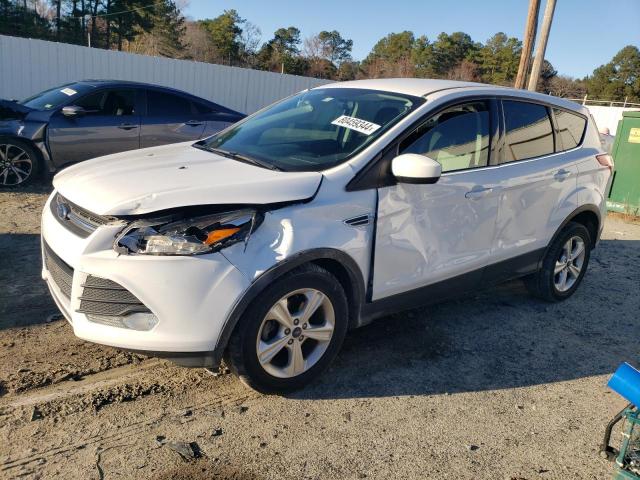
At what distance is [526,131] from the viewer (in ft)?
14.0

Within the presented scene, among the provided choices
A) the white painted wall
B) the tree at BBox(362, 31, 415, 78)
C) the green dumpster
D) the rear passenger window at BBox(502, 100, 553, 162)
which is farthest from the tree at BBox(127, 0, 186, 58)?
the rear passenger window at BBox(502, 100, 553, 162)

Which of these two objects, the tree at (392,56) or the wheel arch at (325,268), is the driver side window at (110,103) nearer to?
the wheel arch at (325,268)

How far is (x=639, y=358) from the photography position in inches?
162

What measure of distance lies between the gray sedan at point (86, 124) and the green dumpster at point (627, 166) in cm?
705

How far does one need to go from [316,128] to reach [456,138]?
954mm

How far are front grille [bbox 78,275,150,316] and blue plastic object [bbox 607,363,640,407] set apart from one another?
1997 mm

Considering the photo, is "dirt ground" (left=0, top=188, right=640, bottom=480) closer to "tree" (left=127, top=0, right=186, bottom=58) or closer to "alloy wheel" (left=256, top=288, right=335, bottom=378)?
"alloy wheel" (left=256, top=288, right=335, bottom=378)

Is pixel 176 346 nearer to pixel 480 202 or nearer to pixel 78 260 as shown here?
pixel 78 260

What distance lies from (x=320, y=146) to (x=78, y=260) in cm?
158

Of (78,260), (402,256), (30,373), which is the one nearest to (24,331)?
(30,373)

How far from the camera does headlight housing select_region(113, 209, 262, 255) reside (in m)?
2.65

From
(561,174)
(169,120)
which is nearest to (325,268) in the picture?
(561,174)

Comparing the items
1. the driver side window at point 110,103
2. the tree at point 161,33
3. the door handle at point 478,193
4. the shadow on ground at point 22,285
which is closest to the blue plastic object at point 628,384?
the door handle at point 478,193

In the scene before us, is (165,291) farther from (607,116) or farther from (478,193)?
(607,116)
